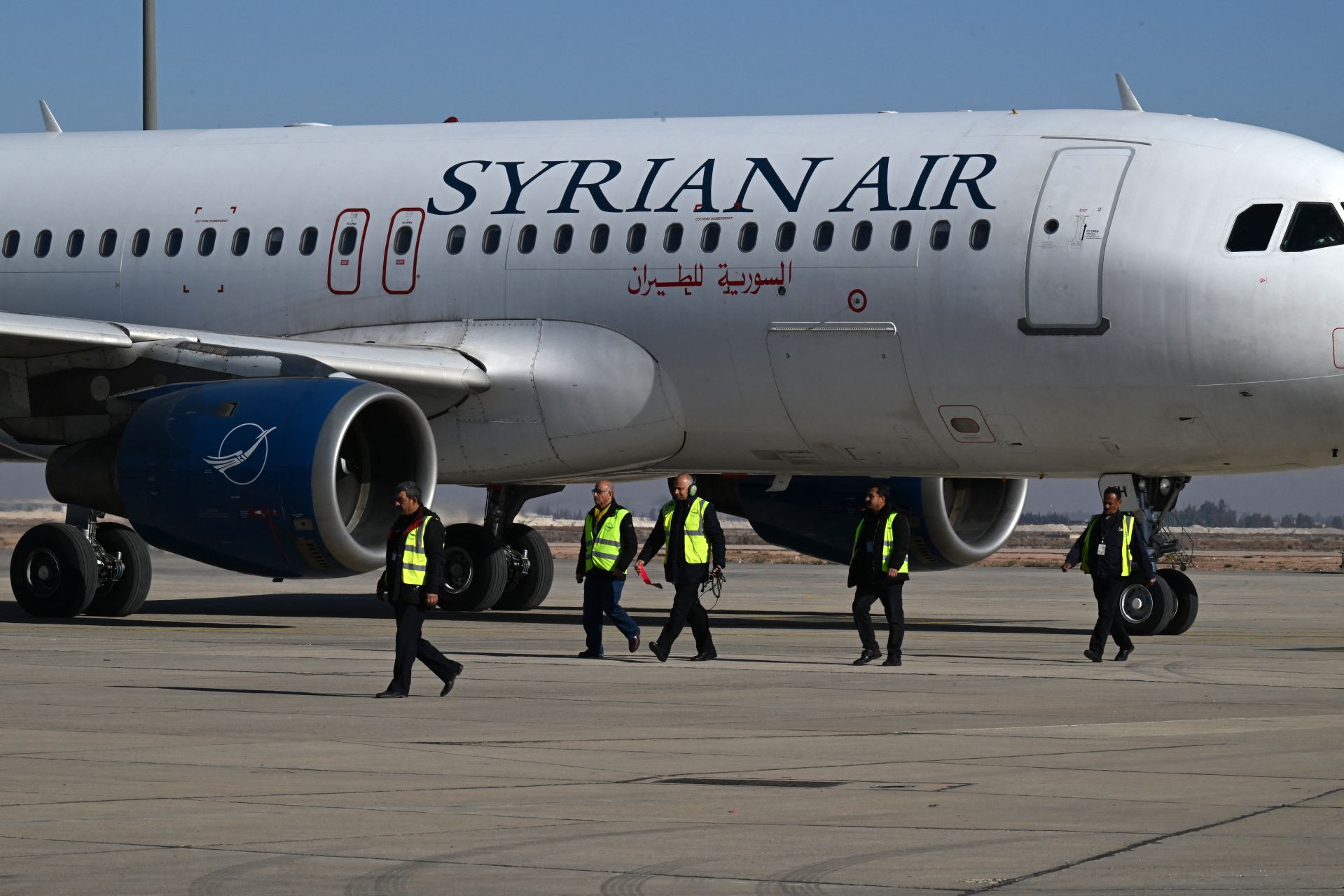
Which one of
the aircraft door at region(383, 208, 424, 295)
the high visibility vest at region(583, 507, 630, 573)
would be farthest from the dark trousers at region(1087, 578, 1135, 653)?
the aircraft door at region(383, 208, 424, 295)

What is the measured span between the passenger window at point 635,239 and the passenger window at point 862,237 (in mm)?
2117

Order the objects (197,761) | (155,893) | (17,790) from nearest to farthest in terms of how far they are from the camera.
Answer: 1. (155,893)
2. (17,790)
3. (197,761)

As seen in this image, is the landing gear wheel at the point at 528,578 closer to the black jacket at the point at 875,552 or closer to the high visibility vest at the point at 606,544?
the high visibility vest at the point at 606,544

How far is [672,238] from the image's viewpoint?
1992 centimetres

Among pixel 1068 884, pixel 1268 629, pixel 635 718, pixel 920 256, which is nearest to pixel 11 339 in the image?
pixel 920 256

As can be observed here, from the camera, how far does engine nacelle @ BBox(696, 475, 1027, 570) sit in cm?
2336

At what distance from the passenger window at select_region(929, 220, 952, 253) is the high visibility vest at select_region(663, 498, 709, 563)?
343 centimetres

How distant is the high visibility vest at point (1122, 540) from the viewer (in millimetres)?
17219

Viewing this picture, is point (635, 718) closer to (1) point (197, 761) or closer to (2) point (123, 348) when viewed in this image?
(1) point (197, 761)

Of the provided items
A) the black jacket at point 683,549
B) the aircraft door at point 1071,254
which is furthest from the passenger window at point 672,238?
the black jacket at point 683,549

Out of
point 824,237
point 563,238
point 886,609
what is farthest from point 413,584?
point 563,238

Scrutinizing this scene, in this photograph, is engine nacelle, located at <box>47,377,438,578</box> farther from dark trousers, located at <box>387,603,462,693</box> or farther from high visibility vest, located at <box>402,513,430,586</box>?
dark trousers, located at <box>387,603,462,693</box>

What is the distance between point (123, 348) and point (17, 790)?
11088 mm

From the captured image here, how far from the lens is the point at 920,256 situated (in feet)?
61.6
